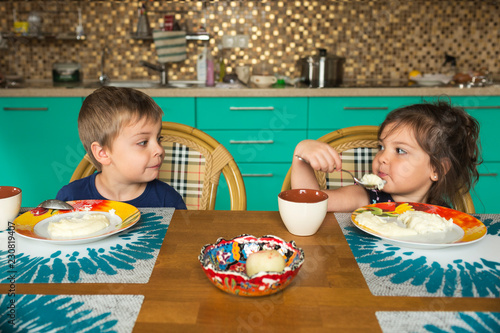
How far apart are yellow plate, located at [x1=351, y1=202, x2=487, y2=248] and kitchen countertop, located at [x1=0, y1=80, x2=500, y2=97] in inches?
62.2

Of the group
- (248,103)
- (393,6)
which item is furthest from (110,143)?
(393,6)

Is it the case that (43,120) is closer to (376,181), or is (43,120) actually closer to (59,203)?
(59,203)

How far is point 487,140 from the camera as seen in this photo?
2.61 meters

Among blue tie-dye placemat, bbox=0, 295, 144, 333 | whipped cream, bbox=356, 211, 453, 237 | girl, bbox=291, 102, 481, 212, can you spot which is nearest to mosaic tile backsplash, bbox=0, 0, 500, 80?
girl, bbox=291, 102, 481, 212

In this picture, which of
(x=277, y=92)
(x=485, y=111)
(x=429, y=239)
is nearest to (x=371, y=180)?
(x=429, y=239)

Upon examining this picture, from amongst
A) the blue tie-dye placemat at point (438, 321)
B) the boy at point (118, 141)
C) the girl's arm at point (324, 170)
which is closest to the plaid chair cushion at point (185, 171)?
the boy at point (118, 141)

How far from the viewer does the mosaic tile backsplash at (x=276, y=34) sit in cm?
303

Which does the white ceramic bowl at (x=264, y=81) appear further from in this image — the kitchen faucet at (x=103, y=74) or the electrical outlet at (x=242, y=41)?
the kitchen faucet at (x=103, y=74)

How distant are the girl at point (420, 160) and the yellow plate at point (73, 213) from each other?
46 cm

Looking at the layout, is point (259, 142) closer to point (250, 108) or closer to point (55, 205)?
point (250, 108)

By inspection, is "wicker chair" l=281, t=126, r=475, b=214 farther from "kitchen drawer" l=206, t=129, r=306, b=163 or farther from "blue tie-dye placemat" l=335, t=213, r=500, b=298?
"kitchen drawer" l=206, t=129, r=306, b=163

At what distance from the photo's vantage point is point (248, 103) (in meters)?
2.59

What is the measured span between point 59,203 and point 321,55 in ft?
6.82

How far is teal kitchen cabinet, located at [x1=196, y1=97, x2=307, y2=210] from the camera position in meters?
2.59
